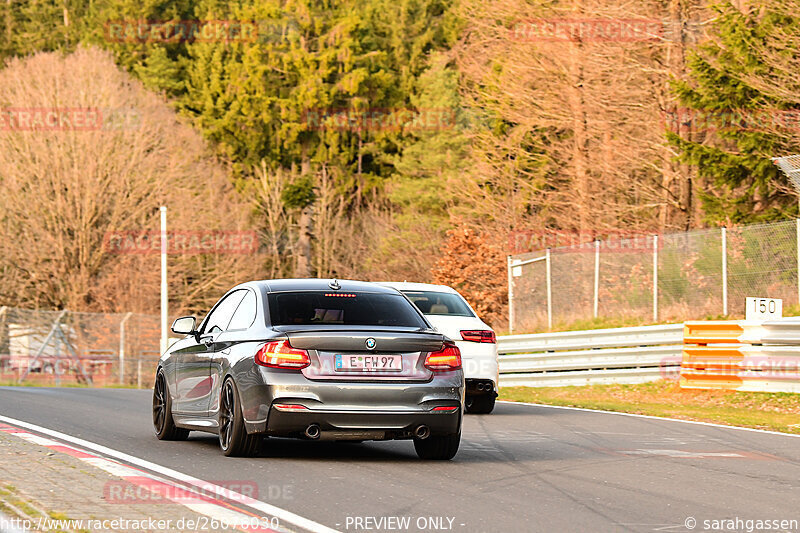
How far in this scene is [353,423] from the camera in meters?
10.1

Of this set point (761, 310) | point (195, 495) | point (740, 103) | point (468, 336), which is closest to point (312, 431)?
point (195, 495)

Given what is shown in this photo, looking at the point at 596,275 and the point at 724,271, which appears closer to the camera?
the point at 724,271

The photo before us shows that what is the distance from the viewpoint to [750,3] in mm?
27750

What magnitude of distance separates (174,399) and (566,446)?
3.71 meters

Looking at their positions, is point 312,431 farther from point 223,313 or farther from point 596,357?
point 596,357

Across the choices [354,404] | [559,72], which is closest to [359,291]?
[354,404]

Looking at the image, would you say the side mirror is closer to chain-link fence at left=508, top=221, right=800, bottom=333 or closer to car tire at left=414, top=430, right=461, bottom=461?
car tire at left=414, top=430, right=461, bottom=461

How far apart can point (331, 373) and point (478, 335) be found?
6.63 metres

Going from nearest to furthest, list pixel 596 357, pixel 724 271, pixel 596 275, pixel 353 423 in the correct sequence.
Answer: pixel 353 423, pixel 596 357, pixel 724 271, pixel 596 275

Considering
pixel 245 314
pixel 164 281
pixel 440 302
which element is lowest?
pixel 245 314

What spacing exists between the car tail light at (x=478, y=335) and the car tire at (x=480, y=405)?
76 centimetres

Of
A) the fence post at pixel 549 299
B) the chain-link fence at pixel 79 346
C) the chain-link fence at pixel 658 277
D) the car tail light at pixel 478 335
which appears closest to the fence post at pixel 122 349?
the chain-link fence at pixel 79 346

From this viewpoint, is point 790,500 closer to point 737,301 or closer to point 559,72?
point 737,301

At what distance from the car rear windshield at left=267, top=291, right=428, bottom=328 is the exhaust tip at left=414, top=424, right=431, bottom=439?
97cm
